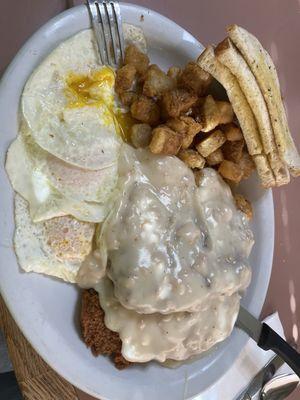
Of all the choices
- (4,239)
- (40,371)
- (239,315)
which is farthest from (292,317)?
(4,239)

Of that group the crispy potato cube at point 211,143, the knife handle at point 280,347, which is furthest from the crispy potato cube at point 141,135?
the knife handle at point 280,347

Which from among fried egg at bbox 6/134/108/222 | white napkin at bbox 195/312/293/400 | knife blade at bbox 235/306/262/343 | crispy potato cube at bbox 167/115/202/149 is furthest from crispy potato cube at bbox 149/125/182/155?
Answer: white napkin at bbox 195/312/293/400

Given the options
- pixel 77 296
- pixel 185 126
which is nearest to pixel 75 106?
pixel 185 126

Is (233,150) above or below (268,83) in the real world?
below

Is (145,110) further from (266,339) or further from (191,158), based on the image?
(266,339)

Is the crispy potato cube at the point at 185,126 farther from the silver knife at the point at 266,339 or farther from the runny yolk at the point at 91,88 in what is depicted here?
the silver knife at the point at 266,339

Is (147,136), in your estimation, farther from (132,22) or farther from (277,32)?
(277,32)
